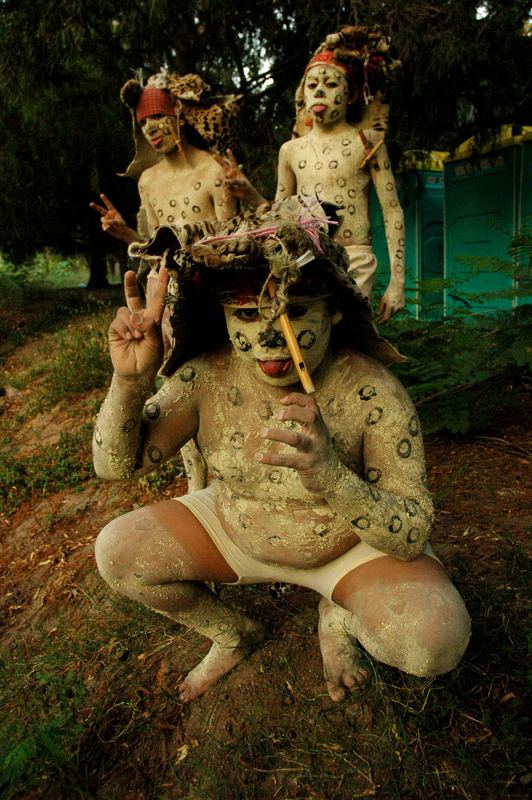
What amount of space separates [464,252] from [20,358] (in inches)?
255

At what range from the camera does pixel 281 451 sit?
1.99m

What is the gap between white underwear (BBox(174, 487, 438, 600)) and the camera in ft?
6.59

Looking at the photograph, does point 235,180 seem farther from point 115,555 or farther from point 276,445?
point 115,555

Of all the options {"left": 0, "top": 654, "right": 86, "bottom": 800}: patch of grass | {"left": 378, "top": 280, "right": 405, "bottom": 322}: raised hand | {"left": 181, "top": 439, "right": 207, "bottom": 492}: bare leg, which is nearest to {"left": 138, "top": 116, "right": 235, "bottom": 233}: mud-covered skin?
{"left": 378, "top": 280, "right": 405, "bottom": 322}: raised hand

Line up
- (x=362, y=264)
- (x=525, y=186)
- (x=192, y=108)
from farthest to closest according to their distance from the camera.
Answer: (x=525, y=186), (x=192, y=108), (x=362, y=264)

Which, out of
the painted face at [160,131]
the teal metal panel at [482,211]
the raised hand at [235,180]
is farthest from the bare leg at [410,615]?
the teal metal panel at [482,211]

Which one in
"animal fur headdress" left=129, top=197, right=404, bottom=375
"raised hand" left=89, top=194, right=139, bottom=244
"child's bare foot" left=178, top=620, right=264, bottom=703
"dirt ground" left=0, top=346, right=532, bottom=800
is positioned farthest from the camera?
"raised hand" left=89, top=194, right=139, bottom=244

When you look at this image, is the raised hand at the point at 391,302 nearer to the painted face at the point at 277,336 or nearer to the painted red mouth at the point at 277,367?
the painted face at the point at 277,336

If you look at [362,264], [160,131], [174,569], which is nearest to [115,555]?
[174,569]

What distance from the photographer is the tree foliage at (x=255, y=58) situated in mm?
5406

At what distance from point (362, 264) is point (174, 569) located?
6.56ft

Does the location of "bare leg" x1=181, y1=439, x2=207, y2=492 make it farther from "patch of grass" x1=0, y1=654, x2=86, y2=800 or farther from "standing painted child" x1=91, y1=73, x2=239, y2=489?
"standing painted child" x1=91, y1=73, x2=239, y2=489

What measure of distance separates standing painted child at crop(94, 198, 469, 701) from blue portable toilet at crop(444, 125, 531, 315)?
18.4 ft

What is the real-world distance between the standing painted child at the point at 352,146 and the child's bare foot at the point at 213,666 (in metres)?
1.91
